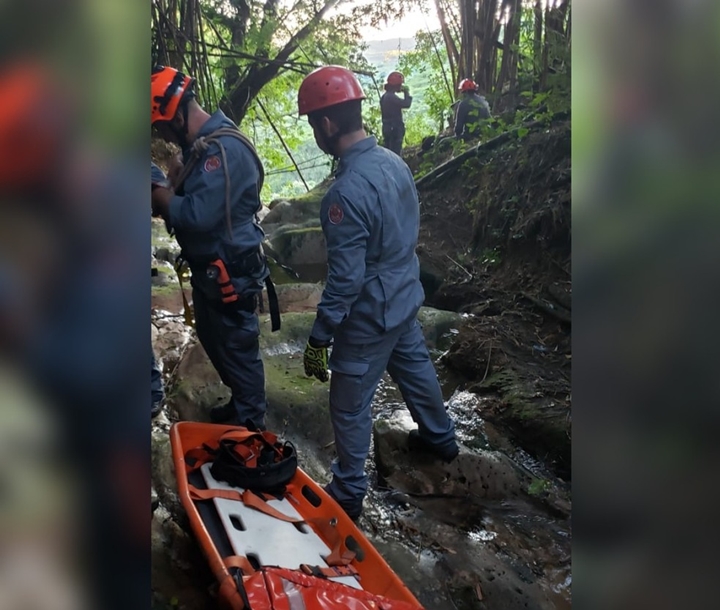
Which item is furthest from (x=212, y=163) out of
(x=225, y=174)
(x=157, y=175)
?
(x=157, y=175)

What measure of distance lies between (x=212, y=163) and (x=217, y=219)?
0.15m

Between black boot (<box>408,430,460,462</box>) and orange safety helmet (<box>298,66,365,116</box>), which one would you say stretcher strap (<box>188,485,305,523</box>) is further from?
orange safety helmet (<box>298,66,365,116</box>)

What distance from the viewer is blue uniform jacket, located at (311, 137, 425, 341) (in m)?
1.69

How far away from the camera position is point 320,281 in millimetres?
1975

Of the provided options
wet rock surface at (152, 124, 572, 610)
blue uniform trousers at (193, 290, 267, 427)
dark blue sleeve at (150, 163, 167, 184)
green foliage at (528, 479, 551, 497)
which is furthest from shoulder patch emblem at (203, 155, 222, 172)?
green foliage at (528, 479, 551, 497)

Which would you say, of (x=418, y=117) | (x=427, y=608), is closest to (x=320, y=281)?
(x=418, y=117)

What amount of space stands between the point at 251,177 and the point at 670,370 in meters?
1.22

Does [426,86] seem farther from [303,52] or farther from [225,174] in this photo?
[225,174]

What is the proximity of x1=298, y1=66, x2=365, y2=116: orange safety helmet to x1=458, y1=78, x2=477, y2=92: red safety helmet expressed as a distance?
624 mm

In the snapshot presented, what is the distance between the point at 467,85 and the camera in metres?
2.18

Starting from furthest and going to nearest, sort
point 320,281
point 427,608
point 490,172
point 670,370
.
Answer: point 490,172 < point 320,281 < point 427,608 < point 670,370

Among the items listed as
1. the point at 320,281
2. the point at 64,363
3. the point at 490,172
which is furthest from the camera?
the point at 490,172

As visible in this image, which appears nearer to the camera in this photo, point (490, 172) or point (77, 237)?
point (77, 237)

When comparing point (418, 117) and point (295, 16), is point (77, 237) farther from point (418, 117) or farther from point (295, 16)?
point (418, 117)
